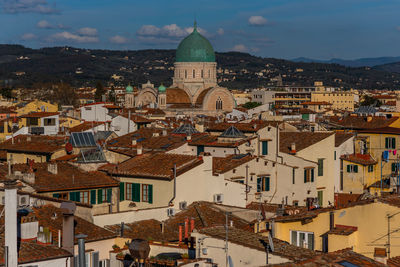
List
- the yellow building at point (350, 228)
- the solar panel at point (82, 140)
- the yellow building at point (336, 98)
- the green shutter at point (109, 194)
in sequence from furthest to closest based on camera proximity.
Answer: the yellow building at point (336, 98), the solar panel at point (82, 140), the green shutter at point (109, 194), the yellow building at point (350, 228)

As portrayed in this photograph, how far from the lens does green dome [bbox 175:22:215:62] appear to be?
4729 inches

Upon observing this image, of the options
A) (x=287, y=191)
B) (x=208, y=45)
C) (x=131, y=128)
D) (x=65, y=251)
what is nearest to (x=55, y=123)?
(x=131, y=128)

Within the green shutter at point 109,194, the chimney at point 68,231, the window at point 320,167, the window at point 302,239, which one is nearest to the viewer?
the chimney at point 68,231

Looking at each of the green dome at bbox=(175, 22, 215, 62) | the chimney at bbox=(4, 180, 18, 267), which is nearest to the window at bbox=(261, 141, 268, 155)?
the chimney at bbox=(4, 180, 18, 267)

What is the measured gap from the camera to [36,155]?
33438 mm

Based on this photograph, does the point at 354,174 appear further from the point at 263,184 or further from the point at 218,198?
the point at 218,198

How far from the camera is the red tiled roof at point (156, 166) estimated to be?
23.7 metres

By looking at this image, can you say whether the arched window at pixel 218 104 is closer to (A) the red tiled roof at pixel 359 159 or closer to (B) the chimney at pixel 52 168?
(A) the red tiled roof at pixel 359 159

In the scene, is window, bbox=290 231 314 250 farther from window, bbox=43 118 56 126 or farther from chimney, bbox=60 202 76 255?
window, bbox=43 118 56 126

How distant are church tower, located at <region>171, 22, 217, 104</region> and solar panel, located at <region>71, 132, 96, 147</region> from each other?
8715 cm

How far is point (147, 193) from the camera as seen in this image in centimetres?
2420

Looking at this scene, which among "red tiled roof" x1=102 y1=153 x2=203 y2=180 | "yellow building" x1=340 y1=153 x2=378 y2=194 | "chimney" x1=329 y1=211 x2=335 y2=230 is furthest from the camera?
"yellow building" x1=340 y1=153 x2=378 y2=194

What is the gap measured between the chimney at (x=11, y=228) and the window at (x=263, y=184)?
1531 cm

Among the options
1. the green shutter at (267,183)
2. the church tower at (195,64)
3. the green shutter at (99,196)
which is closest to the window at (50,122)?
the green shutter at (267,183)
